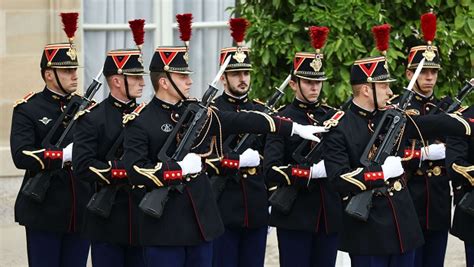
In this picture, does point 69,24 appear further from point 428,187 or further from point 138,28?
point 428,187

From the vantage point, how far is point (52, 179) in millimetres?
10906

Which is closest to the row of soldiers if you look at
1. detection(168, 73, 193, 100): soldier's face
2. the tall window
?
detection(168, 73, 193, 100): soldier's face

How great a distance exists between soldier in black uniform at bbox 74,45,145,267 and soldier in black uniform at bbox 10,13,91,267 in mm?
493

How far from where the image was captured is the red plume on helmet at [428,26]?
36.1 ft

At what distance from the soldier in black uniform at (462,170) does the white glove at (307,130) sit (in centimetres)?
115

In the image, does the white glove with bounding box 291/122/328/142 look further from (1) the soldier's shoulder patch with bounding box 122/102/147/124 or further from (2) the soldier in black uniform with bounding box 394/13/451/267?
(2) the soldier in black uniform with bounding box 394/13/451/267

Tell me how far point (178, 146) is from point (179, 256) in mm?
661

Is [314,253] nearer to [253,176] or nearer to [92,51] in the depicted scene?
[253,176]

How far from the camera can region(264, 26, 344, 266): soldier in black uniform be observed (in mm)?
10641

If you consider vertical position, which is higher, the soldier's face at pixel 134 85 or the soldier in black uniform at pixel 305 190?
the soldier's face at pixel 134 85

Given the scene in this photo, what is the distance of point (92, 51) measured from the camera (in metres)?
15.1

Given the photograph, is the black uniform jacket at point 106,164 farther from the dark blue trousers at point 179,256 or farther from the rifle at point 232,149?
the rifle at point 232,149

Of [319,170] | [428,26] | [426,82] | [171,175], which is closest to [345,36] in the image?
[426,82]

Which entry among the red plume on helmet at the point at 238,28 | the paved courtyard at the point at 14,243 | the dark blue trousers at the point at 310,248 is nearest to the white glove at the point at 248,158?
the dark blue trousers at the point at 310,248
